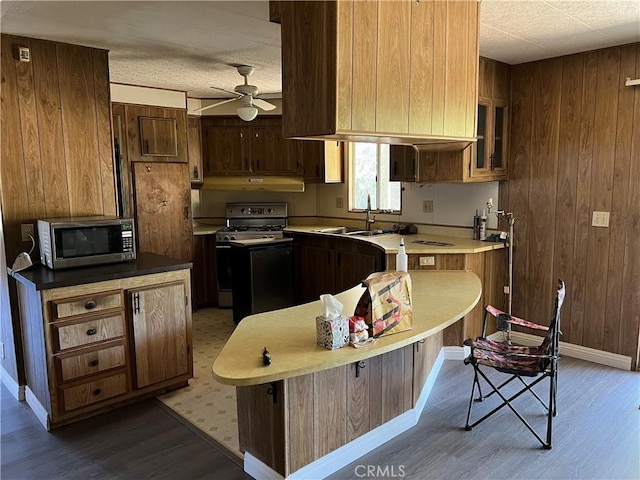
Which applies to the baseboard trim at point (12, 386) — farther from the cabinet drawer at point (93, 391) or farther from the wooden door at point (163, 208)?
the wooden door at point (163, 208)

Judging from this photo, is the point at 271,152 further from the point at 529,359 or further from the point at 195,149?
the point at 529,359

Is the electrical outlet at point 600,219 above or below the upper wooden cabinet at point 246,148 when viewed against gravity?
below

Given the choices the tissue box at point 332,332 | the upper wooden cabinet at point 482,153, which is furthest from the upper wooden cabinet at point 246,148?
the tissue box at point 332,332

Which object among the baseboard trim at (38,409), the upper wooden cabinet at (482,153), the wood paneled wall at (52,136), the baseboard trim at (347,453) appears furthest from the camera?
the upper wooden cabinet at (482,153)

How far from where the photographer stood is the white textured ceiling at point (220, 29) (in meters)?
2.60

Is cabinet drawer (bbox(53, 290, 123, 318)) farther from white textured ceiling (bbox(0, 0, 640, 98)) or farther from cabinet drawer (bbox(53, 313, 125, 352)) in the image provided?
white textured ceiling (bbox(0, 0, 640, 98))

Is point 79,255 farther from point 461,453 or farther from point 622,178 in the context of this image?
point 622,178

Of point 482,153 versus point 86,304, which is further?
point 482,153

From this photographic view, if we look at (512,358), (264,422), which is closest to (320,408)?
(264,422)

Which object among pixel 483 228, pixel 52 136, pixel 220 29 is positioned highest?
pixel 220 29

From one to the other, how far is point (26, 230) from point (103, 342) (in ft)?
3.15

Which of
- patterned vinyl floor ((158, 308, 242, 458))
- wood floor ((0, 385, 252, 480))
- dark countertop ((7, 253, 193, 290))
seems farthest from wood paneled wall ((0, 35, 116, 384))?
patterned vinyl floor ((158, 308, 242, 458))

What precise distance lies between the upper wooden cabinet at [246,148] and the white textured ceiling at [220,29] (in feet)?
4.53

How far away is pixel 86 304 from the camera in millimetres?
2945
